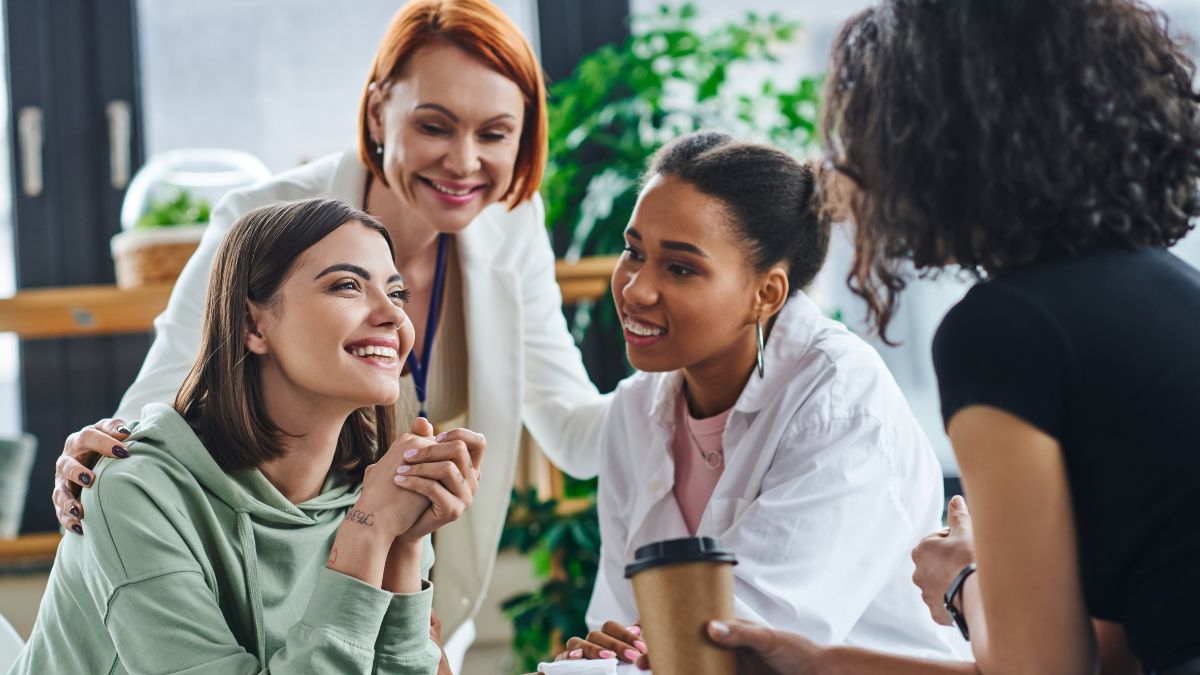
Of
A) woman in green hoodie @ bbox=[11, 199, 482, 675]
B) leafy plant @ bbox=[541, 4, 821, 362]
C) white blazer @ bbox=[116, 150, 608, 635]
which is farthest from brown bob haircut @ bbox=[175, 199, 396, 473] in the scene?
leafy plant @ bbox=[541, 4, 821, 362]

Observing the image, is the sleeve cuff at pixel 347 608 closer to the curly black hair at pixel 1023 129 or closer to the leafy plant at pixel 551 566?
the curly black hair at pixel 1023 129

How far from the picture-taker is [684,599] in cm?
93

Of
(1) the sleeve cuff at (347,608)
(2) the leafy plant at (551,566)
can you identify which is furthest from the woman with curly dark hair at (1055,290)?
(2) the leafy plant at (551,566)

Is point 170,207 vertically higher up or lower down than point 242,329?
higher up

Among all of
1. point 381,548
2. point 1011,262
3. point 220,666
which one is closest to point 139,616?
point 220,666

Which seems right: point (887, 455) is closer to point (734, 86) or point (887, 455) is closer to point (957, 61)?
point (957, 61)

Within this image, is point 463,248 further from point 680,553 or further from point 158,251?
point 680,553

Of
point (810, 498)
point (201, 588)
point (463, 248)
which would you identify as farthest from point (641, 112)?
point (201, 588)

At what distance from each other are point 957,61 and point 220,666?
90 centimetres

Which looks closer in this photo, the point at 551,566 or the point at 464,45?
the point at 464,45

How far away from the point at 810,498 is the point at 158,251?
6.04 ft

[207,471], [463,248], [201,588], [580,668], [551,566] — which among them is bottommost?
[551,566]

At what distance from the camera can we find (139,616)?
3.85ft

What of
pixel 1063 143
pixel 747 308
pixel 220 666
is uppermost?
pixel 1063 143
